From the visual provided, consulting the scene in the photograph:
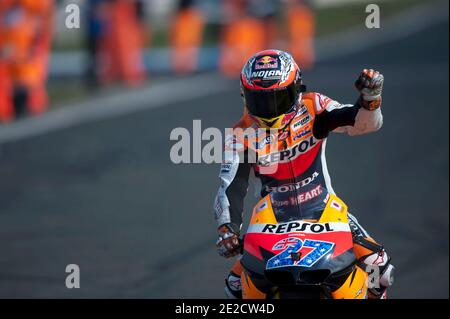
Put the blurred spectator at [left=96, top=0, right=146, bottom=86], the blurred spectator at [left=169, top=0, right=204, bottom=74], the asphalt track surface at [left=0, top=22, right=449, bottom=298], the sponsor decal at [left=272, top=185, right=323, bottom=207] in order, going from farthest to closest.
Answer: the blurred spectator at [left=169, top=0, right=204, bottom=74]
the blurred spectator at [left=96, top=0, right=146, bottom=86]
the asphalt track surface at [left=0, top=22, right=449, bottom=298]
the sponsor decal at [left=272, top=185, right=323, bottom=207]

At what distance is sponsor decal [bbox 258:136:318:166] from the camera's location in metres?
6.33

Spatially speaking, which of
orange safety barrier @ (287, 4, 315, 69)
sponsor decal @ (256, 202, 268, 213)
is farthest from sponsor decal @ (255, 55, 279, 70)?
orange safety barrier @ (287, 4, 315, 69)

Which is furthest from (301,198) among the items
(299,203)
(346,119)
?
(346,119)

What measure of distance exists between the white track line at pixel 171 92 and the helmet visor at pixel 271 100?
10.2 m

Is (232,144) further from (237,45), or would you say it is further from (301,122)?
(237,45)

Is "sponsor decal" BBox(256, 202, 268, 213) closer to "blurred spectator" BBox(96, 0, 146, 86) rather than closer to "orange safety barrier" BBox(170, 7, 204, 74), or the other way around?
"blurred spectator" BBox(96, 0, 146, 86)

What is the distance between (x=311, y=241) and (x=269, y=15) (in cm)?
2028

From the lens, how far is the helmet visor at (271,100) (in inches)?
243

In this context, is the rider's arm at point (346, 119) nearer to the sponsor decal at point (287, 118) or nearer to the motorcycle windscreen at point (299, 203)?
the sponsor decal at point (287, 118)

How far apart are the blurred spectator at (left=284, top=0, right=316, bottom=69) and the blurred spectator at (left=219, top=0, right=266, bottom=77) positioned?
56.5 inches

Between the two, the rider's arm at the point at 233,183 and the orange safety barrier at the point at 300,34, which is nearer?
the rider's arm at the point at 233,183

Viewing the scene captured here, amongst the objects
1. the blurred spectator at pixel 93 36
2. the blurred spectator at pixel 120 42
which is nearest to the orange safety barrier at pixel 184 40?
the blurred spectator at pixel 120 42

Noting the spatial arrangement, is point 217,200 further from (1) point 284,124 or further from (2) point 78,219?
(2) point 78,219
